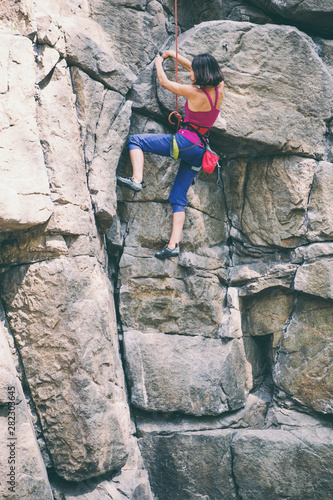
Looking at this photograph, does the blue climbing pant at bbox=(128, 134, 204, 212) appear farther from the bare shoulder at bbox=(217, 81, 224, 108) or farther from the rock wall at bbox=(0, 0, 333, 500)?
the bare shoulder at bbox=(217, 81, 224, 108)

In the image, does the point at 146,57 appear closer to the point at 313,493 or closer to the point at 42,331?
the point at 42,331

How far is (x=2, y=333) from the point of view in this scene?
5.55m

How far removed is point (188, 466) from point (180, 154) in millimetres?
3596

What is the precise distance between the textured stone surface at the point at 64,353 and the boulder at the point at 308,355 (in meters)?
2.49

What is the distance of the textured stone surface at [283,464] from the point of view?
6637 millimetres

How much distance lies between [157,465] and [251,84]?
15.0 feet

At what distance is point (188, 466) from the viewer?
6801 mm

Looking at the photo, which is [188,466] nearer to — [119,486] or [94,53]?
[119,486]

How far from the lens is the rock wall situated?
571 centimetres

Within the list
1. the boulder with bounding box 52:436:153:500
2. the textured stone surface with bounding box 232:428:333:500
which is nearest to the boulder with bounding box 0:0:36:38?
the boulder with bounding box 52:436:153:500

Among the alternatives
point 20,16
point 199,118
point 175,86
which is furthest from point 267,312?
point 20,16

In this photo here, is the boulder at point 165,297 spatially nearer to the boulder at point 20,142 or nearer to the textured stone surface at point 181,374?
the textured stone surface at point 181,374

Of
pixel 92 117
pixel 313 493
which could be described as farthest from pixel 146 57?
pixel 313 493

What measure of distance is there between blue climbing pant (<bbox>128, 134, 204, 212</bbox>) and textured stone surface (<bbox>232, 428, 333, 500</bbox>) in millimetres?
2849
